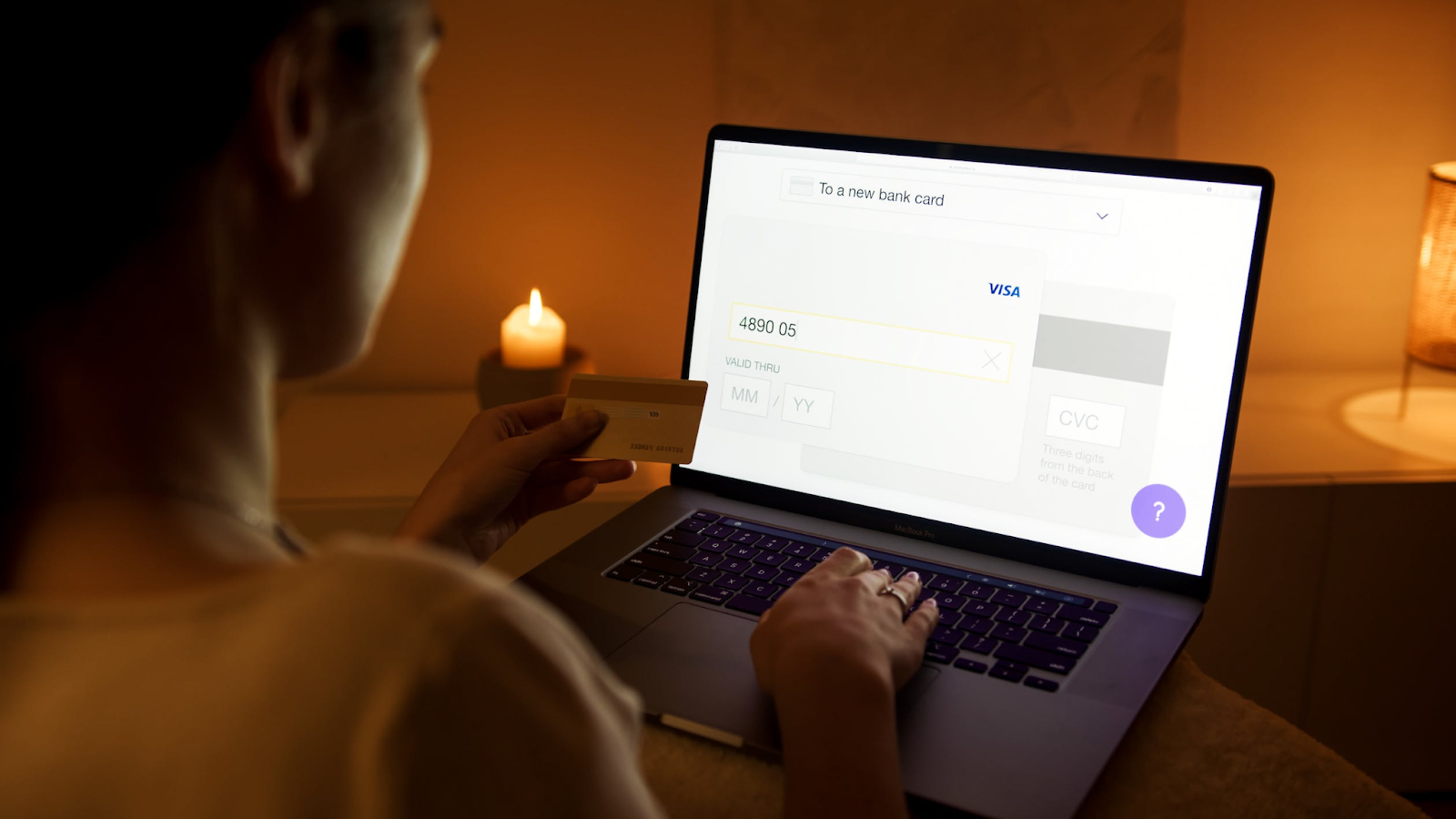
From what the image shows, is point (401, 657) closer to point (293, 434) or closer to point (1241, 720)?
point (1241, 720)

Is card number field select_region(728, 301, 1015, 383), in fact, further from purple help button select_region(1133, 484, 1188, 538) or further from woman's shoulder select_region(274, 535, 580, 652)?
woman's shoulder select_region(274, 535, 580, 652)

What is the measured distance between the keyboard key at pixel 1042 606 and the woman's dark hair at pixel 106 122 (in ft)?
2.01

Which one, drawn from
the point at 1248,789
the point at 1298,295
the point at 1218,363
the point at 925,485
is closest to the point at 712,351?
the point at 925,485

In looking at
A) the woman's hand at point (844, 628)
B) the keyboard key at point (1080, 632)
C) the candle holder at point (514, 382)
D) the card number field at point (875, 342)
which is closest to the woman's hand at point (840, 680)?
the woman's hand at point (844, 628)

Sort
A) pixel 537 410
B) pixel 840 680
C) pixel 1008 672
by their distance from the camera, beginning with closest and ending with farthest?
pixel 840 680 < pixel 1008 672 < pixel 537 410

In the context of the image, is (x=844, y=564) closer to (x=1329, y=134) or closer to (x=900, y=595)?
(x=900, y=595)

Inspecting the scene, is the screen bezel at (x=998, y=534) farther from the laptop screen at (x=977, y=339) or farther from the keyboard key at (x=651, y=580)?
the keyboard key at (x=651, y=580)

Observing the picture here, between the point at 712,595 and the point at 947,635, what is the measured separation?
179 millimetres

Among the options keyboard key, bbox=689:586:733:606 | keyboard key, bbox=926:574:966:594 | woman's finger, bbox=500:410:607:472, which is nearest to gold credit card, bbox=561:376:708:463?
woman's finger, bbox=500:410:607:472

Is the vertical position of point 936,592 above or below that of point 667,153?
below

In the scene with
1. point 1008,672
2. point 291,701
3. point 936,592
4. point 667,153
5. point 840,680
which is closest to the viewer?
point 291,701

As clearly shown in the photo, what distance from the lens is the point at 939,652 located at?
2.37ft

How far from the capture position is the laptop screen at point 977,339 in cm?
79

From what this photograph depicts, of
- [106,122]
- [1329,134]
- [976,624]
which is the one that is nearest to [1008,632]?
[976,624]
